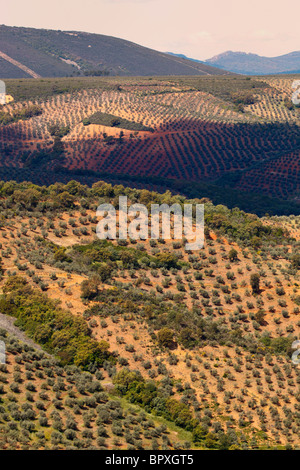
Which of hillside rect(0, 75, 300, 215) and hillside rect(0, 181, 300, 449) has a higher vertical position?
hillside rect(0, 75, 300, 215)

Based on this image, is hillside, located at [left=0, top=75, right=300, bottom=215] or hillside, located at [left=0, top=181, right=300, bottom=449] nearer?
hillside, located at [left=0, top=181, right=300, bottom=449]

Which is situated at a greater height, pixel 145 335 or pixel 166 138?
pixel 166 138

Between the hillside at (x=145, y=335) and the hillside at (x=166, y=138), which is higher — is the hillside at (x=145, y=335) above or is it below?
below

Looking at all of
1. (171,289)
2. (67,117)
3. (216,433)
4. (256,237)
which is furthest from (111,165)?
(216,433)

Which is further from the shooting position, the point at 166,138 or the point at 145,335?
the point at 166,138
